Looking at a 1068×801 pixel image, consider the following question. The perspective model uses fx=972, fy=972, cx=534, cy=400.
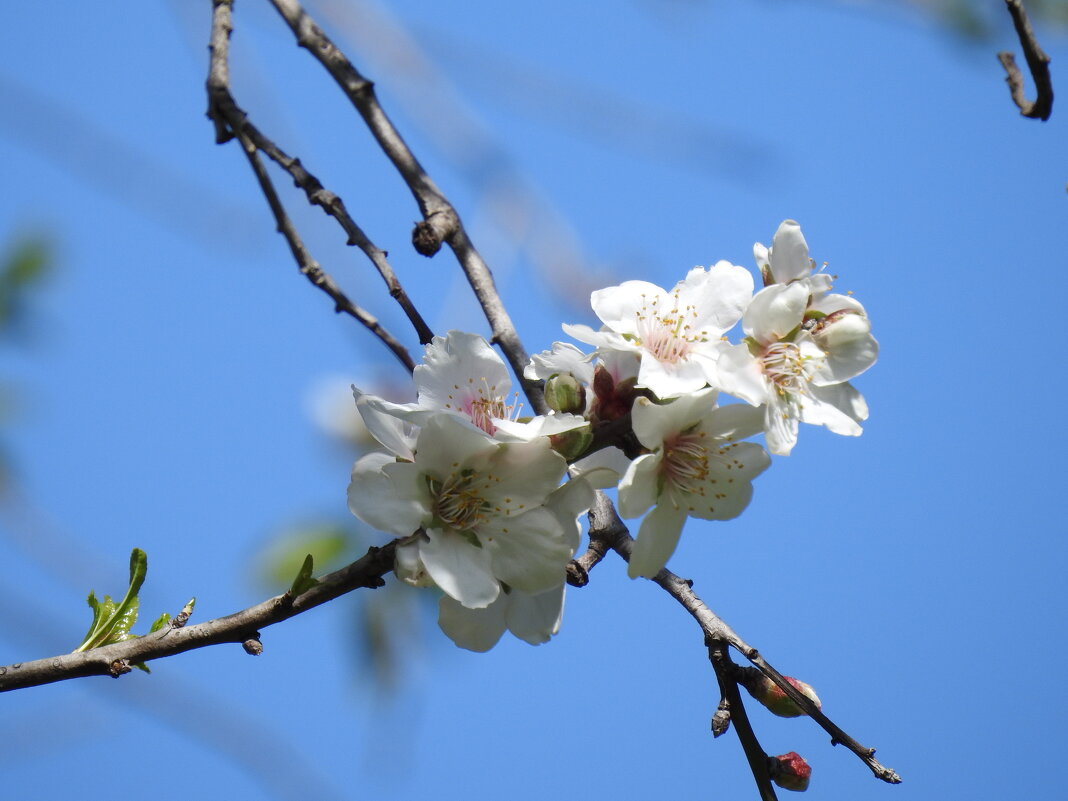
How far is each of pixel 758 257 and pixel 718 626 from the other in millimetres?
484

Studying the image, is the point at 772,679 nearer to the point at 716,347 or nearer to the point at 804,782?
the point at 804,782

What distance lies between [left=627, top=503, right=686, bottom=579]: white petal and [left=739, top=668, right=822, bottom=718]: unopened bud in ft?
0.60

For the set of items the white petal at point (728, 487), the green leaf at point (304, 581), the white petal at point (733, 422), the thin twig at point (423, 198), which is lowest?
the green leaf at point (304, 581)

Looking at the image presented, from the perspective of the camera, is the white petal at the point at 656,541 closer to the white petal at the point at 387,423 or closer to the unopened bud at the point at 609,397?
the unopened bud at the point at 609,397

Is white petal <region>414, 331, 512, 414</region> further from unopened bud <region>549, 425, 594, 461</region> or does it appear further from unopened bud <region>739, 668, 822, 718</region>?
unopened bud <region>739, 668, 822, 718</region>

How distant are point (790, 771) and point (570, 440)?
48cm

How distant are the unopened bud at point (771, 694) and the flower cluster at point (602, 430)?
0.63 ft

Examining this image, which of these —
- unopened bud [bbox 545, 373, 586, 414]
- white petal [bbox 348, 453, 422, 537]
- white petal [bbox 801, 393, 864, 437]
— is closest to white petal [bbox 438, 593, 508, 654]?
white petal [bbox 348, 453, 422, 537]

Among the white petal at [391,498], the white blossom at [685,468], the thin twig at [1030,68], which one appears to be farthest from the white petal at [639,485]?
the thin twig at [1030,68]

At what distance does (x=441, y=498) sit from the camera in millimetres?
1058

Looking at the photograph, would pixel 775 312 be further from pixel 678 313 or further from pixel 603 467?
pixel 603 467

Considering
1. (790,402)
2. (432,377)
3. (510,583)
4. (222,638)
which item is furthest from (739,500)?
(222,638)

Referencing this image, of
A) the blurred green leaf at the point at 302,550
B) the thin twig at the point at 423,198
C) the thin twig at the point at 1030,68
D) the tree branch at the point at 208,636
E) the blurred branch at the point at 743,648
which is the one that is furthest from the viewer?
the blurred green leaf at the point at 302,550

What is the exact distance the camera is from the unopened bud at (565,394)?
1093 millimetres
